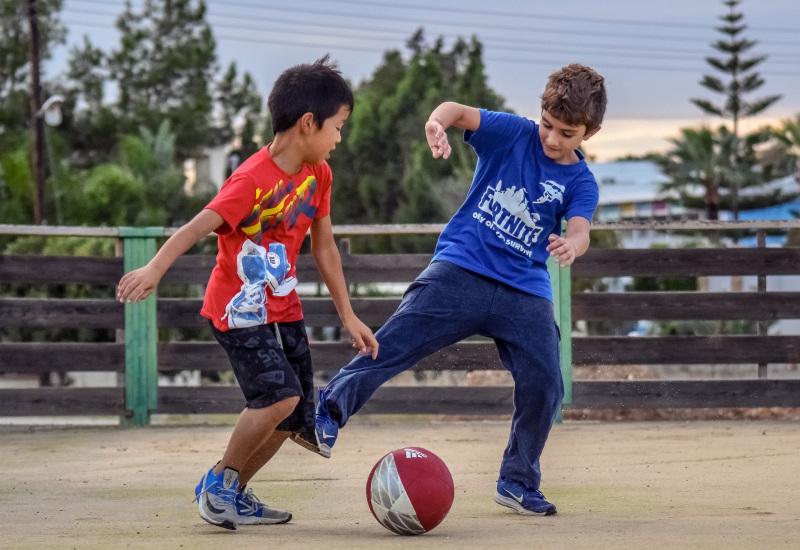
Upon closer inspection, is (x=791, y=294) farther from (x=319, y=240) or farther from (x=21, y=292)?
(x=21, y=292)

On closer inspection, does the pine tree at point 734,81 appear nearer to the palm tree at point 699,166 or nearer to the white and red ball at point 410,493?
the palm tree at point 699,166

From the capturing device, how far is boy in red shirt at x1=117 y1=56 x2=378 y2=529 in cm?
387

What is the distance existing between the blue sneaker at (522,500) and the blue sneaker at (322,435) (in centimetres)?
78

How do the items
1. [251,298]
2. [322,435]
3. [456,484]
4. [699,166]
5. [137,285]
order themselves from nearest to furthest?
[137,285] < [251,298] < [322,435] < [456,484] < [699,166]

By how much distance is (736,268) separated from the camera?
8.50 meters

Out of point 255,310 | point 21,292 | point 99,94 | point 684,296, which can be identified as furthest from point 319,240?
point 99,94

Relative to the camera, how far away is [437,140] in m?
3.89

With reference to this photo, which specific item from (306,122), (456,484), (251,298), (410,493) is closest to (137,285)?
Answer: (251,298)

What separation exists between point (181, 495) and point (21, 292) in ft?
39.7

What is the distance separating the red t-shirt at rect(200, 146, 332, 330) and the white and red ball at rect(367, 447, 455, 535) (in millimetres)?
656

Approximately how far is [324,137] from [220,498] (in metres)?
1.33

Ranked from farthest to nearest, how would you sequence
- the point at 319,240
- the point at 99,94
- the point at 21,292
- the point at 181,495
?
the point at 99,94
the point at 21,292
the point at 181,495
the point at 319,240

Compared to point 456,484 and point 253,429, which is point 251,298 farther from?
point 456,484

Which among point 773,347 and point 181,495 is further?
point 773,347
